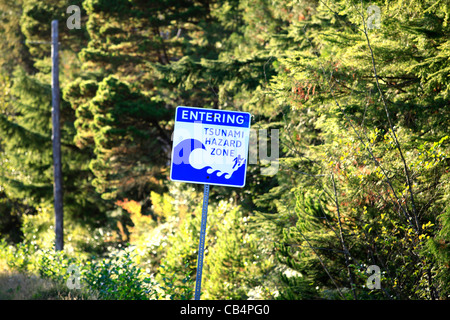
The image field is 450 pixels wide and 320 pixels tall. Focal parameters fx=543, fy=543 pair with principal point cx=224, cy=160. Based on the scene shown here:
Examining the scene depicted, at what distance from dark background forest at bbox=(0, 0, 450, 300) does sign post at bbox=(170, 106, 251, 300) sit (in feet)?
4.76

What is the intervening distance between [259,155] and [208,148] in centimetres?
821

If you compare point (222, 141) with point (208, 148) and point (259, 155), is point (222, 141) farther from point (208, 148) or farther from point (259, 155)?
point (259, 155)

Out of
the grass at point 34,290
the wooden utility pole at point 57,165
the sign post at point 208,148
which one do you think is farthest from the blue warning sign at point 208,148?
the wooden utility pole at point 57,165

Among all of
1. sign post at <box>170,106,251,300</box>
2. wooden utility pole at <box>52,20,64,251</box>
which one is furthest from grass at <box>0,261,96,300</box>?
wooden utility pole at <box>52,20,64,251</box>

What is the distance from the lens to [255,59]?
12.4m

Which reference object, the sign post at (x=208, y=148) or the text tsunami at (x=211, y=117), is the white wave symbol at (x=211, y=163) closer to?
the sign post at (x=208, y=148)

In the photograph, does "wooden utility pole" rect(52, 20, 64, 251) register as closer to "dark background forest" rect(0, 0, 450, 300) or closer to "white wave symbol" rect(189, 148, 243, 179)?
"dark background forest" rect(0, 0, 450, 300)

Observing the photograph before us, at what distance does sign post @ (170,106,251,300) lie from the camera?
444 cm

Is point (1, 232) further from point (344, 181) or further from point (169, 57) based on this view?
point (344, 181)

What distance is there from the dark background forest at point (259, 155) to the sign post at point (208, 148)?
145 centimetres

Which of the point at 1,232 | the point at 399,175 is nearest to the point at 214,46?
the point at 1,232

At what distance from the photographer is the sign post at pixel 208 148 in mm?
4441
